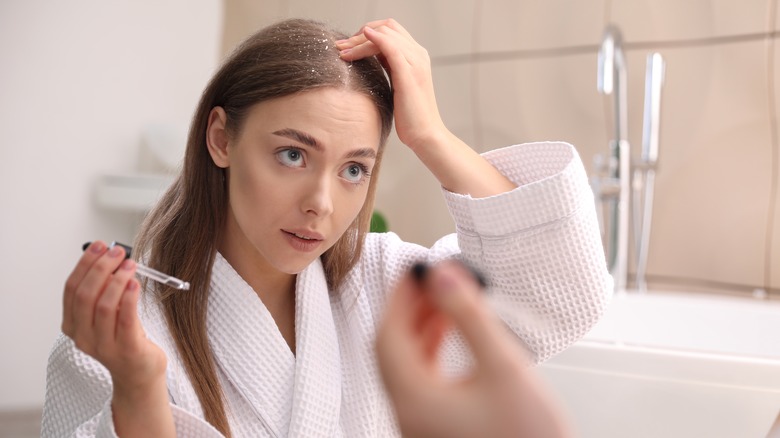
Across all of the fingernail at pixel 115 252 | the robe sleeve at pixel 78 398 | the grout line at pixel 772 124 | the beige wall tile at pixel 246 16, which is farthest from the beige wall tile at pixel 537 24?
the fingernail at pixel 115 252

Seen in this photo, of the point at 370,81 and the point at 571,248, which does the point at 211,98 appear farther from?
the point at 571,248

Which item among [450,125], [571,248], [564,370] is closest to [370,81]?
[571,248]

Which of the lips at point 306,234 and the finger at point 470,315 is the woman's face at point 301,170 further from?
the finger at point 470,315

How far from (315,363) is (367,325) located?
0.33ft

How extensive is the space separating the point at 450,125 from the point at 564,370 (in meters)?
1.20

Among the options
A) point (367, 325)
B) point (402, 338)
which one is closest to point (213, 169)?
point (367, 325)

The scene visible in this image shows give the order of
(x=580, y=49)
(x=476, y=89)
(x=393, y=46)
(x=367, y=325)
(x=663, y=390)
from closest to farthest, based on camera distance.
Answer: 1. (x=393, y=46)
2. (x=367, y=325)
3. (x=663, y=390)
4. (x=580, y=49)
5. (x=476, y=89)

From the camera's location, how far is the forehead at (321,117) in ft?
2.95

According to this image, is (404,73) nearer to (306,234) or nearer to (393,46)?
(393,46)

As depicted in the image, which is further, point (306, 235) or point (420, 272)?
point (306, 235)

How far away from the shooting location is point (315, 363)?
99 centimetres

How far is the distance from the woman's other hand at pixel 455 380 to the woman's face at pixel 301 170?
54 centimetres

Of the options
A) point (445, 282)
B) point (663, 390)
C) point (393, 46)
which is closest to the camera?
point (445, 282)

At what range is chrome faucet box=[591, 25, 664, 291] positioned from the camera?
1.92m
